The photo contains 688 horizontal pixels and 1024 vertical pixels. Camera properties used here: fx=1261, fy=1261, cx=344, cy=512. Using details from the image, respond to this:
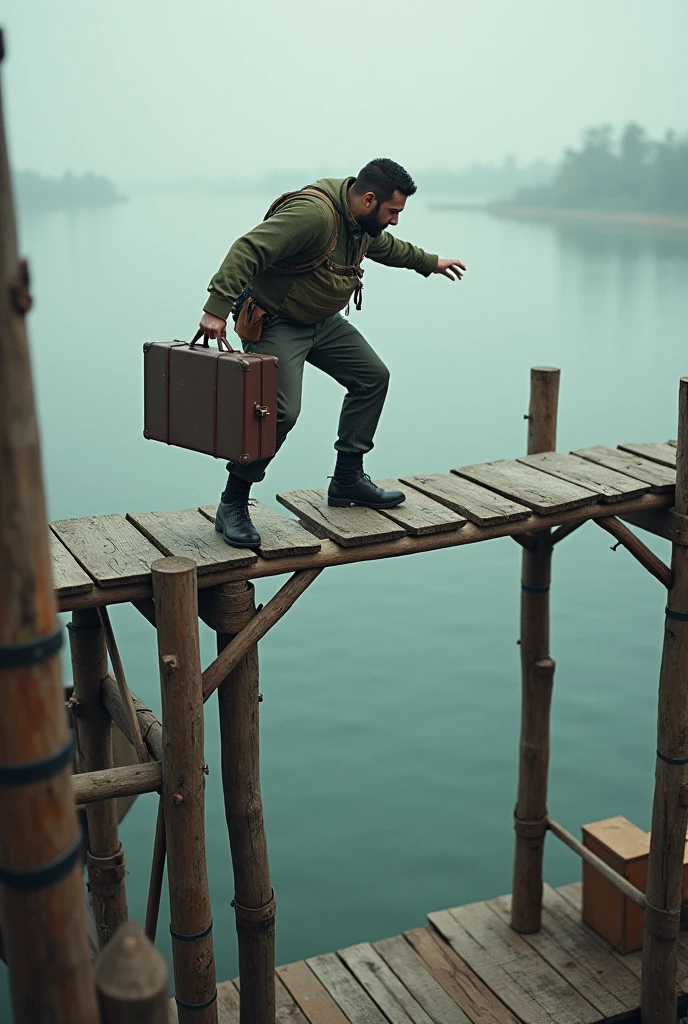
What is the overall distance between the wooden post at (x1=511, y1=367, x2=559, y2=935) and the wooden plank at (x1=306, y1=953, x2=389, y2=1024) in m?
1.24

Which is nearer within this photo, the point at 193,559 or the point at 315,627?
the point at 193,559

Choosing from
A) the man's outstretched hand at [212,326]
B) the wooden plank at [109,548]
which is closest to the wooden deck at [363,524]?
the wooden plank at [109,548]

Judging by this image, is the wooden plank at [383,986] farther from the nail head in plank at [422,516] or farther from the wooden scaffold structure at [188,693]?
the nail head in plank at [422,516]

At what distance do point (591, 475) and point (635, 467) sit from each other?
12.4 inches

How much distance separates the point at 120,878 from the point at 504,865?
460cm

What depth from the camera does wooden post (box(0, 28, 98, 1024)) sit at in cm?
275

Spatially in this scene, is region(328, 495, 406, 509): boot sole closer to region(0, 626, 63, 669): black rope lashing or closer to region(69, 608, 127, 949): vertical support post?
region(69, 608, 127, 949): vertical support post

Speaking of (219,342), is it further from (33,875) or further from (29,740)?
(33,875)

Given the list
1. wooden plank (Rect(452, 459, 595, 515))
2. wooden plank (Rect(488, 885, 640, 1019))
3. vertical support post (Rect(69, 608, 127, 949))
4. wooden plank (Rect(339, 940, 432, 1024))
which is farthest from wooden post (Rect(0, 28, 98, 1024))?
wooden plank (Rect(488, 885, 640, 1019))

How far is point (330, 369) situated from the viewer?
18.7 ft

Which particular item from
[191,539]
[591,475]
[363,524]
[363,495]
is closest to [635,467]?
[591,475]

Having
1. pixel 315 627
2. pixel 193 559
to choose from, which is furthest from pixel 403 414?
pixel 193 559

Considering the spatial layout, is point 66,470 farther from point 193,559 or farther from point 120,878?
point 193,559

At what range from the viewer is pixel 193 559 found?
5.00 metres
